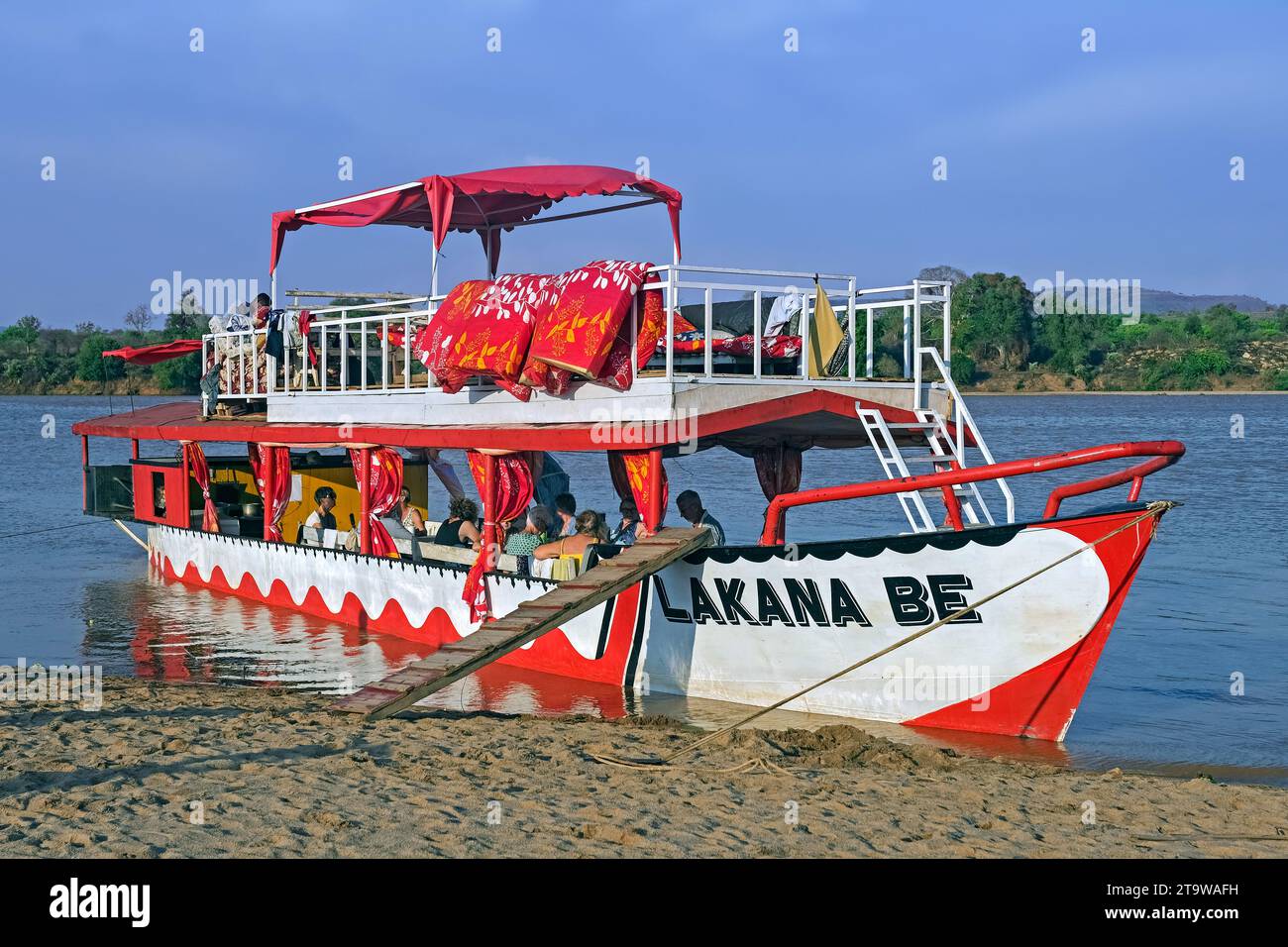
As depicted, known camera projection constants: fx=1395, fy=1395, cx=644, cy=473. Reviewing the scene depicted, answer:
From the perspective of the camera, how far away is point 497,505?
1457 centimetres

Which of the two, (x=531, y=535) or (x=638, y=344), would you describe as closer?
(x=638, y=344)

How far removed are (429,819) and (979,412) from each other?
2934 inches

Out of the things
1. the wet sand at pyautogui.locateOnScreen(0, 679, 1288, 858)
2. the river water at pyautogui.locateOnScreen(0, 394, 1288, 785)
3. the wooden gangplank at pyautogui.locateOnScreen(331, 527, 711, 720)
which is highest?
the wooden gangplank at pyautogui.locateOnScreen(331, 527, 711, 720)

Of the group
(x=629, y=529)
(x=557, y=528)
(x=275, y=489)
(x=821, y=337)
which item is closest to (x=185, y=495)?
(x=275, y=489)

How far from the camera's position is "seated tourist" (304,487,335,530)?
61.5 feet

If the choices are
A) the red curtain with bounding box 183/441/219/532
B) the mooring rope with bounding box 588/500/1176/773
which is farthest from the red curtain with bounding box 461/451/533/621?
the red curtain with bounding box 183/441/219/532

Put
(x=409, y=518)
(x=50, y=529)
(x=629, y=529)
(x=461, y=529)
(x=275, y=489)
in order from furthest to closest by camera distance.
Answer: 1. (x=50, y=529)
2. (x=275, y=489)
3. (x=409, y=518)
4. (x=461, y=529)
5. (x=629, y=529)

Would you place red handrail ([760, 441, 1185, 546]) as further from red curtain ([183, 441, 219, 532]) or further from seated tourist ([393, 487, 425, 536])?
red curtain ([183, 441, 219, 532])

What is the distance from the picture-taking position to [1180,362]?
80.5 m

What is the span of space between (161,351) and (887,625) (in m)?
15.2

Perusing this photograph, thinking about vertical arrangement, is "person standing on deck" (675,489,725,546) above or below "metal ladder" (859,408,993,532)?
below

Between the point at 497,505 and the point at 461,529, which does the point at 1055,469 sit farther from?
the point at 461,529
